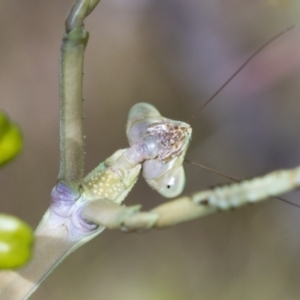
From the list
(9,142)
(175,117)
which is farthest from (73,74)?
(175,117)

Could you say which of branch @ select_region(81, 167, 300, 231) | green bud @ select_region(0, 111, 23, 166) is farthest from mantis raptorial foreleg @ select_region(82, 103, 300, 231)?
green bud @ select_region(0, 111, 23, 166)

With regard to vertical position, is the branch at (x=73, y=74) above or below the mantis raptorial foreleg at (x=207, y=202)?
above

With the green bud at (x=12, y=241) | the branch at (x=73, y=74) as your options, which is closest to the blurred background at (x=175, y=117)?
the branch at (x=73, y=74)

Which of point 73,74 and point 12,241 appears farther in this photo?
point 73,74

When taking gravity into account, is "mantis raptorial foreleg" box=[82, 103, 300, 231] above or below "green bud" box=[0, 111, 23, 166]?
below

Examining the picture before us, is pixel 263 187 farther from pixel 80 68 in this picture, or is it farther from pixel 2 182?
pixel 2 182

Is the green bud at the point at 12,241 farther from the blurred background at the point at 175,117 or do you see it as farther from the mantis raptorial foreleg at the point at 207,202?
the blurred background at the point at 175,117

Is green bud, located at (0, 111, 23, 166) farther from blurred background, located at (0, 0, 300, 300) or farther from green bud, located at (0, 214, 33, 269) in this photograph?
blurred background, located at (0, 0, 300, 300)

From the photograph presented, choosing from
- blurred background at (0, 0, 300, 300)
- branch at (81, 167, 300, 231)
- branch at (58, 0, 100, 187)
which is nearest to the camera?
branch at (81, 167, 300, 231)

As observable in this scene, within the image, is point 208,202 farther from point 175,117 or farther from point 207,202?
point 175,117
